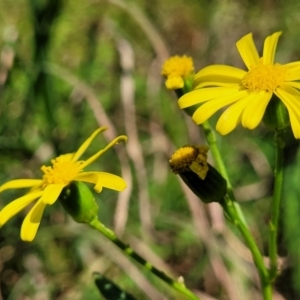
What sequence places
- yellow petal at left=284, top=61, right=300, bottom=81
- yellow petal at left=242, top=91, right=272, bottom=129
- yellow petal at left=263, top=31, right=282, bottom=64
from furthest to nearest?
1. yellow petal at left=263, top=31, right=282, bottom=64
2. yellow petal at left=284, top=61, right=300, bottom=81
3. yellow petal at left=242, top=91, right=272, bottom=129

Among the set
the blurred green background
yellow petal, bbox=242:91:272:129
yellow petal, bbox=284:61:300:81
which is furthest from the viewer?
the blurred green background

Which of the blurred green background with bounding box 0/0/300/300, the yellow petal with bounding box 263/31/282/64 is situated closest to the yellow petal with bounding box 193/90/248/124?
the yellow petal with bounding box 263/31/282/64

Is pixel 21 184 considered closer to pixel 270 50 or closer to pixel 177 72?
pixel 177 72

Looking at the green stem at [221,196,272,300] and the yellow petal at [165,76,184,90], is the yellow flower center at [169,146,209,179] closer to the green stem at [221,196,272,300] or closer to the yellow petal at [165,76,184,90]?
the green stem at [221,196,272,300]

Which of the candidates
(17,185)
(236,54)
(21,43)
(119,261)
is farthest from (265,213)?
(21,43)

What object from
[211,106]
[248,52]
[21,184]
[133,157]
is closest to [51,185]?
[21,184]

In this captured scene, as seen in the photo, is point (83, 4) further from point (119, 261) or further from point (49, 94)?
point (119, 261)

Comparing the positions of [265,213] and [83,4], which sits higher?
[83,4]
